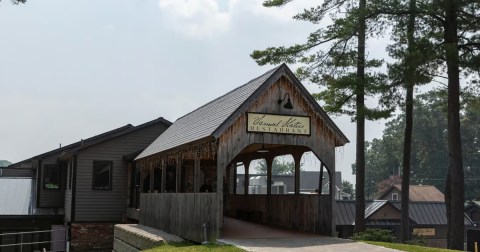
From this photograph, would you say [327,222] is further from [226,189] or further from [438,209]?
[438,209]

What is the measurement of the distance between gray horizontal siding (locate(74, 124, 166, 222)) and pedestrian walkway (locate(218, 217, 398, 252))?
1201cm

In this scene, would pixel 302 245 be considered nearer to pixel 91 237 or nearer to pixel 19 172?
pixel 91 237

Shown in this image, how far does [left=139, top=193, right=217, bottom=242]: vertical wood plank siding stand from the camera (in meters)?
14.2

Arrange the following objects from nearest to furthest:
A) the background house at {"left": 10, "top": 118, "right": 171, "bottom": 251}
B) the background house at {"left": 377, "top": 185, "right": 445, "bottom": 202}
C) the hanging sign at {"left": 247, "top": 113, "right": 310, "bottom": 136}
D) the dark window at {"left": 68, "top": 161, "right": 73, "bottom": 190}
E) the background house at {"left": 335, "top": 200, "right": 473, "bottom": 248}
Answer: the hanging sign at {"left": 247, "top": 113, "right": 310, "bottom": 136}
the background house at {"left": 10, "top": 118, "right": 171, "bottom": 251}
the dark window at {"left": 68, "top": 161, "right": 73, "bottom": 190}
the background house at {"left": 335, "top": 200, "right": 473, "bottom": 248}
the background house at {"left": 377, "top": 185, "right": 445, "bottom": 202}

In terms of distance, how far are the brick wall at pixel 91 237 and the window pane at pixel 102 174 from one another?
6.20 feet

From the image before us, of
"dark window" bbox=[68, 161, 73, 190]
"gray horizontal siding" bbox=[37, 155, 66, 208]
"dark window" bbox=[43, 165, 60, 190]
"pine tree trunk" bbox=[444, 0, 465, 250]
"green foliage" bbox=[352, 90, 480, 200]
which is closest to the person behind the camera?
"pine tree trunk" bbox=[444, 0, 465, 250]

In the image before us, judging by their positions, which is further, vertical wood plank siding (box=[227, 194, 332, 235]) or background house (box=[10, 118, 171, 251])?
background house (box=[10, 118, 171, 251])

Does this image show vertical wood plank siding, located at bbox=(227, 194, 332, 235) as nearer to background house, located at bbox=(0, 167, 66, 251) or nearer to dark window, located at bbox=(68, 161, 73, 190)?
dark window, located at bbox=(68, 161, 73, 190)

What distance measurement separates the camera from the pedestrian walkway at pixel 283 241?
40.7ft

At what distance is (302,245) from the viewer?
12.9m

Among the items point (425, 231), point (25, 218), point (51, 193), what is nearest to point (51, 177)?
point (51, 193)

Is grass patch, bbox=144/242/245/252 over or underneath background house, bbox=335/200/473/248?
over

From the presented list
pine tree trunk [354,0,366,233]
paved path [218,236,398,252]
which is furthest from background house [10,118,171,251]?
paved path [218,236,398,252]

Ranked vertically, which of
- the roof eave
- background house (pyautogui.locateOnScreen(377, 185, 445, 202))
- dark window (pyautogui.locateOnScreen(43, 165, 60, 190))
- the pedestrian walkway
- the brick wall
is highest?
the roof eave
